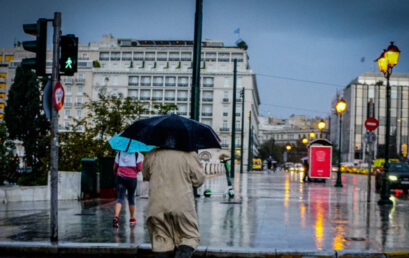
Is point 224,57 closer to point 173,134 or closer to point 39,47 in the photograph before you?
point 39,47

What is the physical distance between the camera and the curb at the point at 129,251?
755 cm

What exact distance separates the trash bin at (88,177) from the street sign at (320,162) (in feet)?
61.6

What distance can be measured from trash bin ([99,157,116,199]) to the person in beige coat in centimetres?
1134

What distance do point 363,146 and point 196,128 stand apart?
13667 cm

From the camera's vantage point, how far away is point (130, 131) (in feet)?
18.8

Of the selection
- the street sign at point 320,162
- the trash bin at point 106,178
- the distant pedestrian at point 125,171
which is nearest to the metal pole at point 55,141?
the distant pedestrian at point 125,171

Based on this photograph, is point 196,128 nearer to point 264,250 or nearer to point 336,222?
point 264,250

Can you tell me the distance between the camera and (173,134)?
5312mm

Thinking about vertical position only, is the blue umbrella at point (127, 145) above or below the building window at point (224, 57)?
below

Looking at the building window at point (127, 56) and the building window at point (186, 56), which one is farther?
the building window at point (127, 56)

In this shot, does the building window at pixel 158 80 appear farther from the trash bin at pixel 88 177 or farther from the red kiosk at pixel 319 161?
the trash bin at pixel 88 177

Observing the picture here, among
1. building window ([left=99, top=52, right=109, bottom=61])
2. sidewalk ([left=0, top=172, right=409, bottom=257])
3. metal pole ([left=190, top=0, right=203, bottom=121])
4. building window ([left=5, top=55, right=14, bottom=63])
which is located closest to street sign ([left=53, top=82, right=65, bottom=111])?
sidewalk ([left=0, top=172, right=409, bottom=257])

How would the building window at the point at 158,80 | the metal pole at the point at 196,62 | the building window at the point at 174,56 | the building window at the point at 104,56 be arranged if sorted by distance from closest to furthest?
the metal pole at the point at 196,62, the building window at the point at 158,80, the building window at the point at 174,56, the building window at the point at 104,56

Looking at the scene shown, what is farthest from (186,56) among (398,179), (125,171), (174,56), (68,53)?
(68,53)
